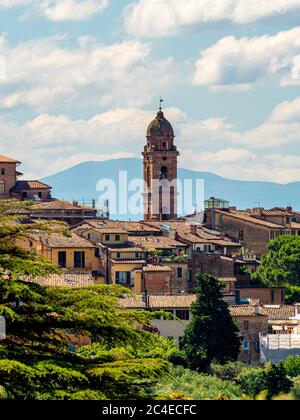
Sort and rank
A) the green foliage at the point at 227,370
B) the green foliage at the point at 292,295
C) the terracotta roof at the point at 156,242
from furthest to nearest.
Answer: the green foliage at the point at 292,295
the terracotta roof at the point at 156,242
the green foliage at the point at 227,370

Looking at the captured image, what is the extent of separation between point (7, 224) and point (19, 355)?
8.16ft

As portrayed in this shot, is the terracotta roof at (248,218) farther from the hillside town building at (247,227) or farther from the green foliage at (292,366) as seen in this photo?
the green foliage at (292,366)

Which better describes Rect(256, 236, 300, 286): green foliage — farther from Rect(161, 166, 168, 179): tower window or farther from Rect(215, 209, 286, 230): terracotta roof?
Rect(161, 166, 168, 179): tower window

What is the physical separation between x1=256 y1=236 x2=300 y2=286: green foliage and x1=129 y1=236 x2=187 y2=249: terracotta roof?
4418 mm

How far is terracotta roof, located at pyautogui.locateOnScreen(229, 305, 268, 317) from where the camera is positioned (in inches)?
1993

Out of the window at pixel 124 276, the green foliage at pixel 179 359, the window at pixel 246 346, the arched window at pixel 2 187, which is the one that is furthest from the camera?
the arched window at pixel 2 187

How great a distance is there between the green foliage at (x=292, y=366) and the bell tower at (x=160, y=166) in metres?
47.6

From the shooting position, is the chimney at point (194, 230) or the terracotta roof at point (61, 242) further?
the chimney at point (194, 230)

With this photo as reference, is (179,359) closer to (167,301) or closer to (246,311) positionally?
(167,301)

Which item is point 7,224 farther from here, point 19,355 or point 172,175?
point 172,175

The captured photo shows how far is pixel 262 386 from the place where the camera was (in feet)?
130

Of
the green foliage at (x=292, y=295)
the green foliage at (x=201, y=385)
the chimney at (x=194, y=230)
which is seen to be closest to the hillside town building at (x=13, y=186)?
the chimney at (x=194, y=230)

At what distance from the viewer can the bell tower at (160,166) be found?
93750 millimetres
